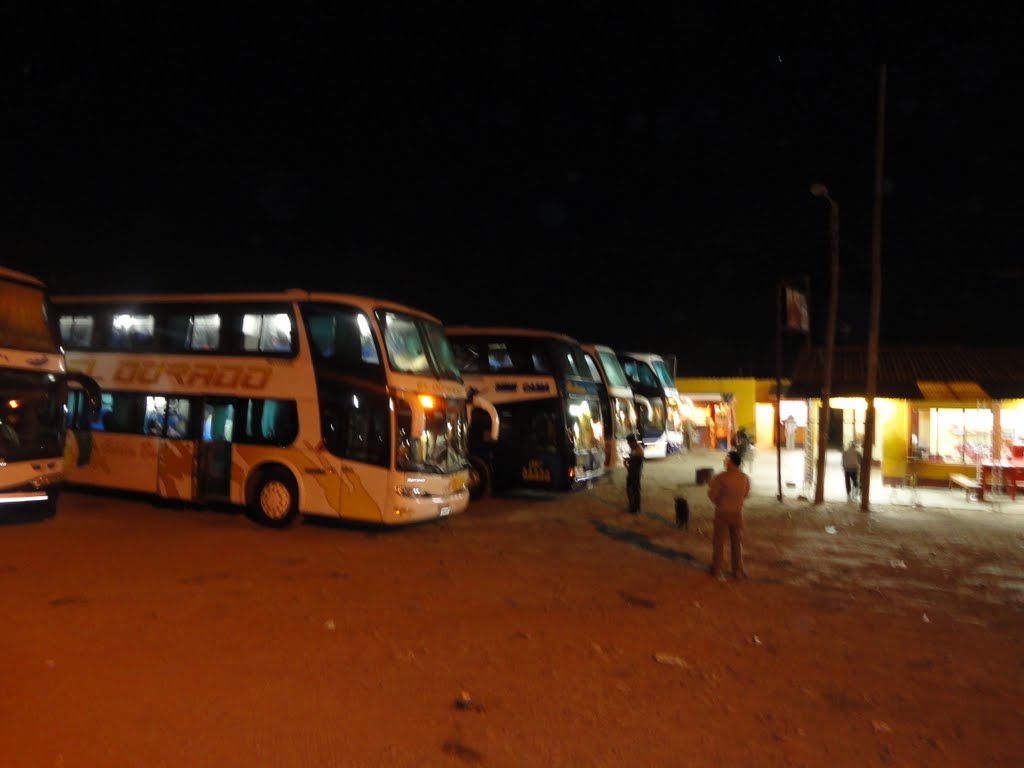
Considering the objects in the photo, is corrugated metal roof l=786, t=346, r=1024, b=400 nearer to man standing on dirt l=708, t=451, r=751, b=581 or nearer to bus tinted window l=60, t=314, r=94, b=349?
man standing on dirt l=708, t=451, r=751, b=581

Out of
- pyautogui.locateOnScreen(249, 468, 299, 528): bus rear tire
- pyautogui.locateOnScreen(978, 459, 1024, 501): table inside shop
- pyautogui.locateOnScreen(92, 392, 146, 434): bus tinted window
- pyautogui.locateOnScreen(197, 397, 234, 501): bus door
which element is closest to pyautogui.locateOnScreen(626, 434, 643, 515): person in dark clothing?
pyautogui.locateOnScreen(249, 468, 299, 528): bus rear tire

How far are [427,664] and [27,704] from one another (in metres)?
2.84

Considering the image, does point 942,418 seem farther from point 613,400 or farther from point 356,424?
point 356,424

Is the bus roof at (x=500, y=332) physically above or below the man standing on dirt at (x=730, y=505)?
above

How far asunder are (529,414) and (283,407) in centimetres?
613

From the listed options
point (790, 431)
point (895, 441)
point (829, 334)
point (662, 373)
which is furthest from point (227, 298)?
point (790, 431)

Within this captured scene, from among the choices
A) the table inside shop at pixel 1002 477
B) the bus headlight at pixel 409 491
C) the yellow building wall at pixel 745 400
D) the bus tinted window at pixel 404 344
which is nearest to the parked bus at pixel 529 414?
the bus tinted window at pixel 404 344

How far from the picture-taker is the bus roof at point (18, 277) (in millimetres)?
11844

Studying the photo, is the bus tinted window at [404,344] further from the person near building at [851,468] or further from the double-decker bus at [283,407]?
the person near building at [851,468]

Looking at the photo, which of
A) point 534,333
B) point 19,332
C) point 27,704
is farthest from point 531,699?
point 534,333

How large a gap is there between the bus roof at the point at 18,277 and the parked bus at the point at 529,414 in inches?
318

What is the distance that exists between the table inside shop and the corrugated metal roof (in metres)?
2.11

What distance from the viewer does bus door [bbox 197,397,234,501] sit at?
44.2 feet

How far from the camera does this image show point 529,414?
17656 mm
